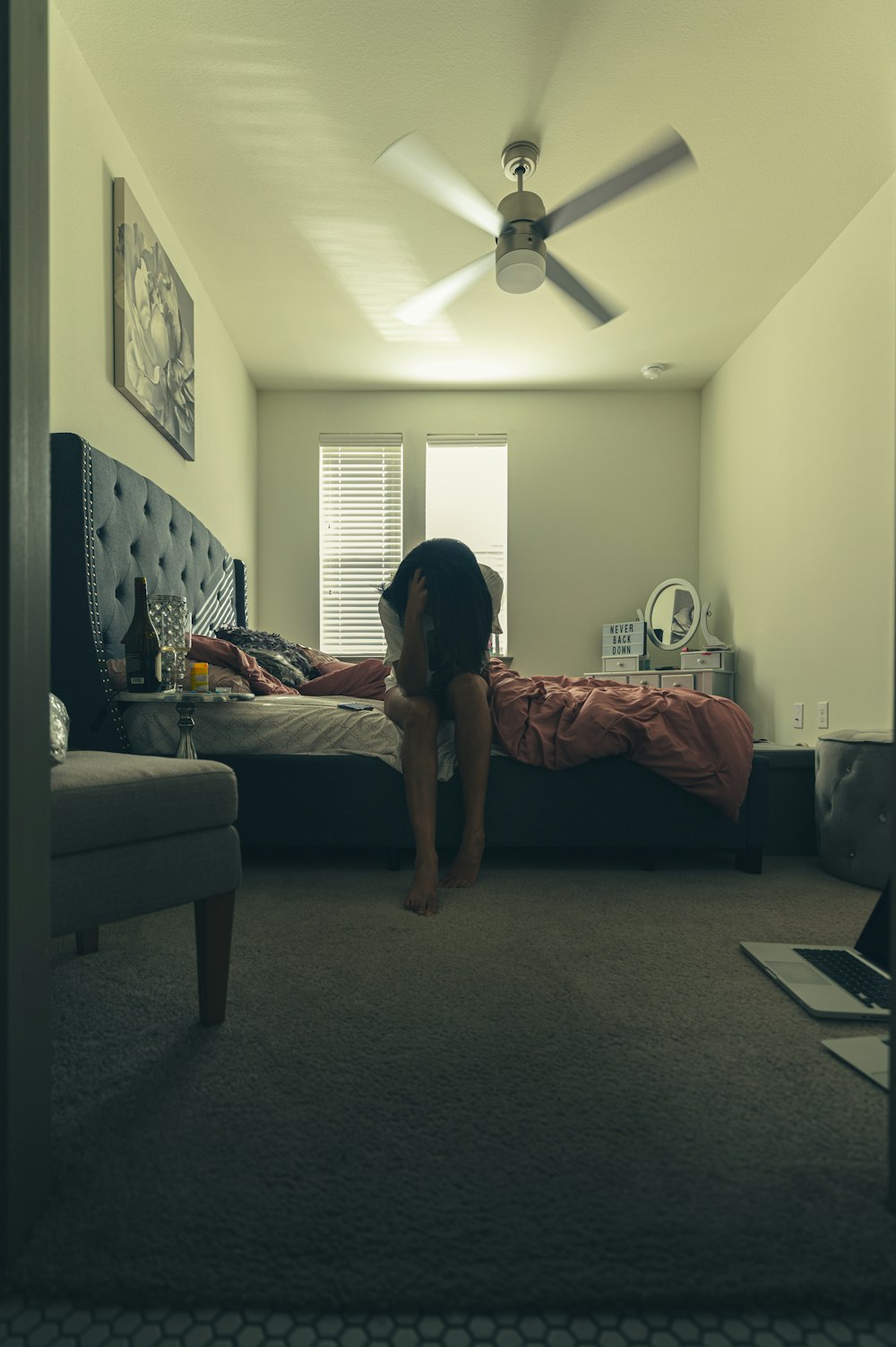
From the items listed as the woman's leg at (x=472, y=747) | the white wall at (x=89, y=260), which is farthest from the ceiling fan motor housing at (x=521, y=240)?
the woman's leg at (x=472, y=747)

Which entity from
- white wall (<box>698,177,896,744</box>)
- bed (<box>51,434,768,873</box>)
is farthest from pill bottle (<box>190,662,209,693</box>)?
white wall (<box>698,177,896,744</box>)

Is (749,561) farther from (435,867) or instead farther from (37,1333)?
(37,1333)

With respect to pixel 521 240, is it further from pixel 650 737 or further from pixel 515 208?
pixel 650 737

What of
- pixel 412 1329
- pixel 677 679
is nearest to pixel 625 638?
pixel 677 679

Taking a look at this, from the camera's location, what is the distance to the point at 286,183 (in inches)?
116

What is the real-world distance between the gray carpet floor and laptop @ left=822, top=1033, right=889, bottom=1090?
0.02 m

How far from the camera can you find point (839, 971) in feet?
4.85

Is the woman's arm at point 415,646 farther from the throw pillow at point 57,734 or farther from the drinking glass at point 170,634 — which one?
the throw pillow at point 57,734

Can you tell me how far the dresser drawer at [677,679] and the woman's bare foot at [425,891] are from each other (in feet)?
9.55

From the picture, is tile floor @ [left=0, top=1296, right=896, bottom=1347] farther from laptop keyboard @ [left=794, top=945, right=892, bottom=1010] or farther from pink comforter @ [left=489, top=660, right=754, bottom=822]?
pink comforter @ [left=489, top=660, right=754, bottom=822]

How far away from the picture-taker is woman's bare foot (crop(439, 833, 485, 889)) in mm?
2184

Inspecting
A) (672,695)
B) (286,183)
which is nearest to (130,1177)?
(672,695)

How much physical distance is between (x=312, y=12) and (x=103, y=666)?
1939 mm

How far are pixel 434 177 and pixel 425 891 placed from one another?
210 centimetres
